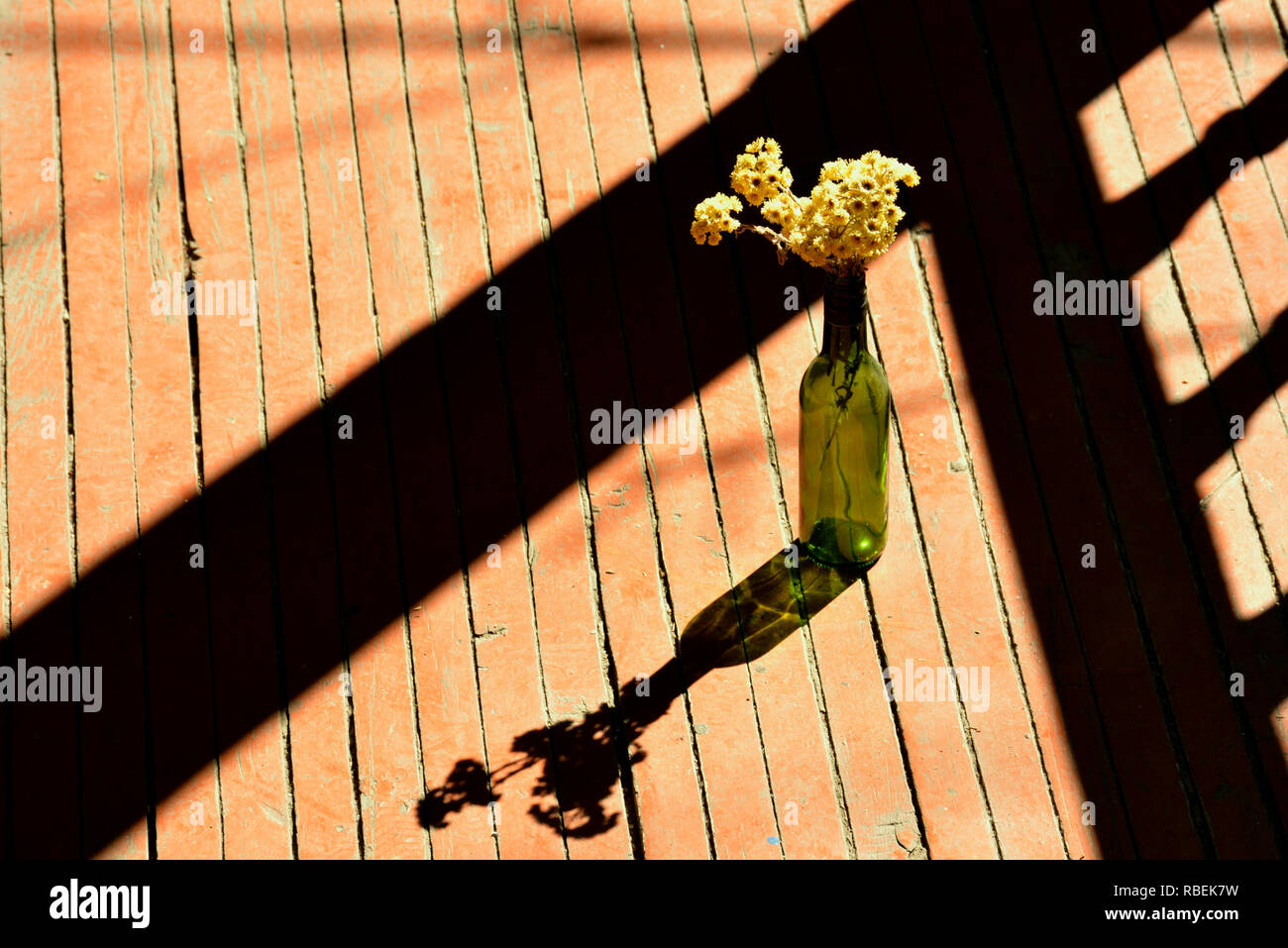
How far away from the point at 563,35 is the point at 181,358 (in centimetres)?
129

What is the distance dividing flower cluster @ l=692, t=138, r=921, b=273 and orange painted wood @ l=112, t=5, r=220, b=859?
1.40 metres

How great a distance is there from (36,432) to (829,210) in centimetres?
193

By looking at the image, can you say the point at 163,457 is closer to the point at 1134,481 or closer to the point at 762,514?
the point at 762,514

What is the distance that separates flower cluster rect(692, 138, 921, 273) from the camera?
2.17 m

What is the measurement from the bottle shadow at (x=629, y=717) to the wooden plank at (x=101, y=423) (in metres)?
0.65

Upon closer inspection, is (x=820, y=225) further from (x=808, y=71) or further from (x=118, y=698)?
(x=118, y=698)

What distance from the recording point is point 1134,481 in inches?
116

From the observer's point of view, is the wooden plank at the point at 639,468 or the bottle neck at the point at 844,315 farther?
the wooden plank at the point at 639,468

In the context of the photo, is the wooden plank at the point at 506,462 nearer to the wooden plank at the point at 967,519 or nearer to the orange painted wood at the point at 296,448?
the orange painted wood at the point at 296,448

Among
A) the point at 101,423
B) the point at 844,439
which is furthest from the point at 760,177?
the point at 101,423

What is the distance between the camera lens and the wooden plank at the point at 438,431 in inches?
107

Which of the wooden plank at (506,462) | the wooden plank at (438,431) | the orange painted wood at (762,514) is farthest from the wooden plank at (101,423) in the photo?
the orange painted wood at (762,514)

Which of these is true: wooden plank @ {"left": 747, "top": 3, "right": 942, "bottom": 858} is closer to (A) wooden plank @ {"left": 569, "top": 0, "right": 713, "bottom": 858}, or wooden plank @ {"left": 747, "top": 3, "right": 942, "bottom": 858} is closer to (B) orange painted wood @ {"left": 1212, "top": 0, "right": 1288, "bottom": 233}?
(A) wooden plank @ {"left": 569, "top": 0, "right": 713, "bottom": 858}

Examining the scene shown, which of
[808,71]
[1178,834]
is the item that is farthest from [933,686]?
[808,71]
